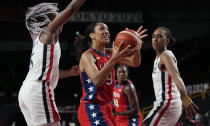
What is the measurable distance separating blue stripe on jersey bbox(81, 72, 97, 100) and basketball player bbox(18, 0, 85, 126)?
0.32 metres

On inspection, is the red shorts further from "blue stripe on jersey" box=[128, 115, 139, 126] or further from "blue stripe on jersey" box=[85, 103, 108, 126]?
"blue stripe on jersey" box=[128, 115, 139, 126]

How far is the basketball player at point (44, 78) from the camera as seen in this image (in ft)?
10.3

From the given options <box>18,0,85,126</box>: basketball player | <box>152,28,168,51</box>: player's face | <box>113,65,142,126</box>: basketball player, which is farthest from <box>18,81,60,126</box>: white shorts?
<box>113,65,142,126</box>: basketball player

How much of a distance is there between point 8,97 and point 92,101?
10.3m

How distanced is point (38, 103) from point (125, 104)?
8.32 ft

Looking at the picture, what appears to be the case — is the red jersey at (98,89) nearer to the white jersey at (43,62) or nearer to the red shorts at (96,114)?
the red shorts at (96,114)

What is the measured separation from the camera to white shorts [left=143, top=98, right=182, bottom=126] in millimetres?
4219

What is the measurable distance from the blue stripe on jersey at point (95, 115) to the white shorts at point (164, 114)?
103 centimetres

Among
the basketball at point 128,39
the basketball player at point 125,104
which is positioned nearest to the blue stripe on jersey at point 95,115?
the basketball at point 128,39

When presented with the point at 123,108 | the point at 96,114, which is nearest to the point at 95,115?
the point at 96,114

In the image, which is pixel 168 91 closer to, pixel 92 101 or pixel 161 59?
pixel 161 59

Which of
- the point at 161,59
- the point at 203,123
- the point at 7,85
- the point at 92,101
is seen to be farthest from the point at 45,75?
the point at 7,85

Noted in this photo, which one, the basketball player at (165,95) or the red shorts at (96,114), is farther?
the basketball player at (165,95)

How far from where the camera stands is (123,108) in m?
5.48
